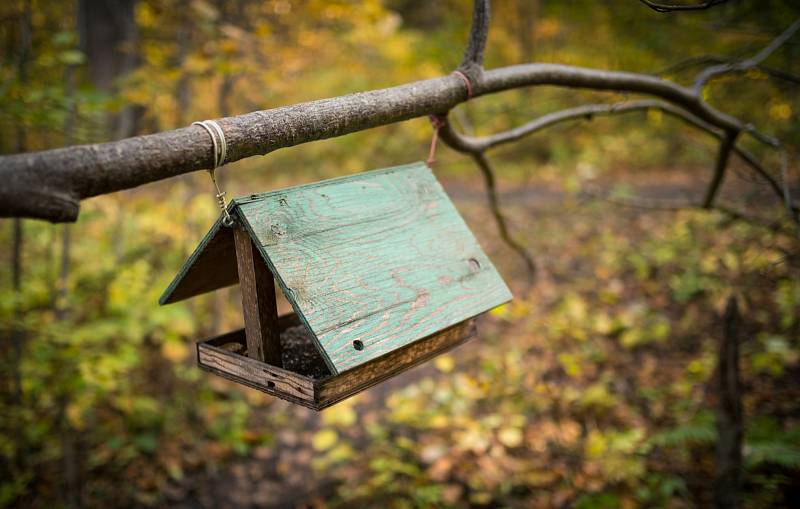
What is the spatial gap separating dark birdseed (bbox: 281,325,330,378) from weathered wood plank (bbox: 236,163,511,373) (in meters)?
0.34

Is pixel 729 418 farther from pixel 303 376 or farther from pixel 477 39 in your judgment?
pixel 303 376

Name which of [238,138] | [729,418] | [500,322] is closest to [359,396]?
[500,322]

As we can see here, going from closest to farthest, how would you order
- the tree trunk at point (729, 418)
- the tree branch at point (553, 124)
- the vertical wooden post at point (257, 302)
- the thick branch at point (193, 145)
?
the thick branch at point (193, 145), the vertical wooden post at point (257, 302), the tree branch at point (553, 124), the tree trunk at point (729, 418)

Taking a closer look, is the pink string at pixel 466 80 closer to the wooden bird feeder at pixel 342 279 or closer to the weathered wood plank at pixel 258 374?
the wooden bird feeder at pixel 342 279

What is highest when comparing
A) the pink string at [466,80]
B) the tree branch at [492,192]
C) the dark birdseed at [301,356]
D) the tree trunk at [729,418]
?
the tree branch at [492,192]

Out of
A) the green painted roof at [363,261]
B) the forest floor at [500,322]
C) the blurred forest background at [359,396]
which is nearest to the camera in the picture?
the green painted roof at [363,261]

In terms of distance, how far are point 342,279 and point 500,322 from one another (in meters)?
4.84

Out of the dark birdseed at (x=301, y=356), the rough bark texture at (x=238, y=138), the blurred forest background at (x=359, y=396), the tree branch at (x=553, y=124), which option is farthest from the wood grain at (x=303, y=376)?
the blurred forest background at (x=359, y=396)

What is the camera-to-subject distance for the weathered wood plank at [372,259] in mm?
1663

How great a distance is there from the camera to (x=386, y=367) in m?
2.02

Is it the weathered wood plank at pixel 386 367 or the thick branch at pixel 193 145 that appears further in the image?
the weathered wood plank at pixel 386 367

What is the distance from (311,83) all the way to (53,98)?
689 cm

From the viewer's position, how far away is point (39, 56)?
3.85 meters

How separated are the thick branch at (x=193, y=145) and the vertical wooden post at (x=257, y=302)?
1.13 ft
